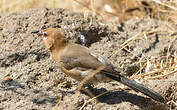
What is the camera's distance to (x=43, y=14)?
5598mm

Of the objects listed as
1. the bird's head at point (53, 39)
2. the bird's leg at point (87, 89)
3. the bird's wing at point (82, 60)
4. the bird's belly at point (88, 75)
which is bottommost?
the bird's leg at point (87, 89)

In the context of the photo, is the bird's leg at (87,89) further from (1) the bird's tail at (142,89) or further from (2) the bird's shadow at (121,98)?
(1) the bird's tail at (142,89)

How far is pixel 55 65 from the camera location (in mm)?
5047

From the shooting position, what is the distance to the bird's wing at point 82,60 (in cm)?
459

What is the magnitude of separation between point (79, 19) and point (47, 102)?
1915mm

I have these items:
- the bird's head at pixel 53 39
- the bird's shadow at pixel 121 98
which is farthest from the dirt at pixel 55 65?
the bird's head at pixel 53 39

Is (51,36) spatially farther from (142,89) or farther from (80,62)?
(142,89)

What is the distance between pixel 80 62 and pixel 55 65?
1.84ft

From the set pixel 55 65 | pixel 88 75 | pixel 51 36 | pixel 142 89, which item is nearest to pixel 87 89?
pixel 88 75

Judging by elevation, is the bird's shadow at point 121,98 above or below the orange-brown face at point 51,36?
below

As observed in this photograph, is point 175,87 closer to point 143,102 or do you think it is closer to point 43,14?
point 143,102

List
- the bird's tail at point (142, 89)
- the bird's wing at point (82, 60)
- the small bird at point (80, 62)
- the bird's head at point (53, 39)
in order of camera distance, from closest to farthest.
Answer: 1. the bird's tail at point (142, 89)
2. the small bird at point (80, 62)
3. the bird's wing at point (82, 60)
4. the bird's head at point (53, 39)

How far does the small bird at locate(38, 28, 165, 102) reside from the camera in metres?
Result: 4.47

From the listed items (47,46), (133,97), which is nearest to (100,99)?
(133,97)
